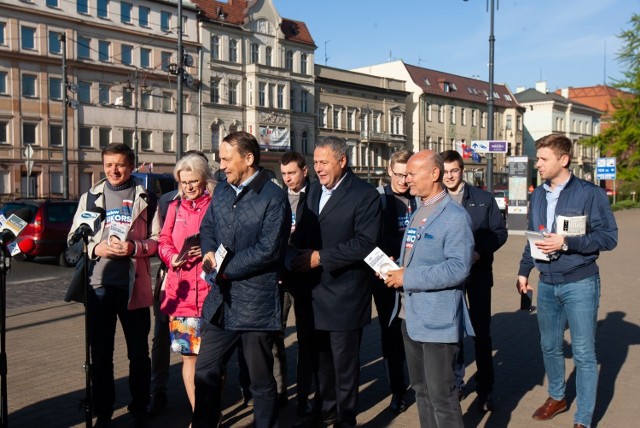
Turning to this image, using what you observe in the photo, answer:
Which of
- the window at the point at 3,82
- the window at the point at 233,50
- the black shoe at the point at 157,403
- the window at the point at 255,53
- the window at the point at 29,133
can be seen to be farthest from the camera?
the window at the point at 255,53

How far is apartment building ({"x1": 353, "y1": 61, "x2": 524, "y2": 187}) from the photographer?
242ft

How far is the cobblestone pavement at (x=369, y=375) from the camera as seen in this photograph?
17.3ft

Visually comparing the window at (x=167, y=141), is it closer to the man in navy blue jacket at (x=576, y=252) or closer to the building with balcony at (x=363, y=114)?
the building with balcony at (x=363, y=114)

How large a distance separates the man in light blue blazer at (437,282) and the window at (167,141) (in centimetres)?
5139

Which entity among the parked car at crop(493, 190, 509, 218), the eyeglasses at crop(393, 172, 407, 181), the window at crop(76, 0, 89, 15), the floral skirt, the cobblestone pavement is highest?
the window at crop(76, 0, 89, 15)

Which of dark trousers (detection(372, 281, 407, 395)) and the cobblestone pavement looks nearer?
the cobblestone pavement

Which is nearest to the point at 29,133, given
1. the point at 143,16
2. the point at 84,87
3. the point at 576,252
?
the point at 84,87

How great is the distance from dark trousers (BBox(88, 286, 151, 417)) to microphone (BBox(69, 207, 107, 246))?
542mm

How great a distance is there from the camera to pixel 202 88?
179 feet

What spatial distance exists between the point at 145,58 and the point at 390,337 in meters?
50.6

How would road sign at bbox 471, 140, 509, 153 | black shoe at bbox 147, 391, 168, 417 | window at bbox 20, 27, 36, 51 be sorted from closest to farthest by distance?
black shoe at bbox 147, 391, 168, 417 < road sign at bbox 471, 140, 509, 153 < window at bbox 20, 27, 36, 51

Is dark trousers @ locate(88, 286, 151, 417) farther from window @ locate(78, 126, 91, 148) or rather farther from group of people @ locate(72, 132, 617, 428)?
window @ locate(78, 126, 91, 148)

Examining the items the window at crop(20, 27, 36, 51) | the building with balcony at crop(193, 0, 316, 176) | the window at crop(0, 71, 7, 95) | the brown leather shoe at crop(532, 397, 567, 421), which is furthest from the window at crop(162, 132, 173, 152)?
the brown leather shoe at crop(532, 397, 567, 421)

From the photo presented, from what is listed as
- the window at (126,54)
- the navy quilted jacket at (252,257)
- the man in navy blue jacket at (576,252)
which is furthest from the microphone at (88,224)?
the window at (126,54)
